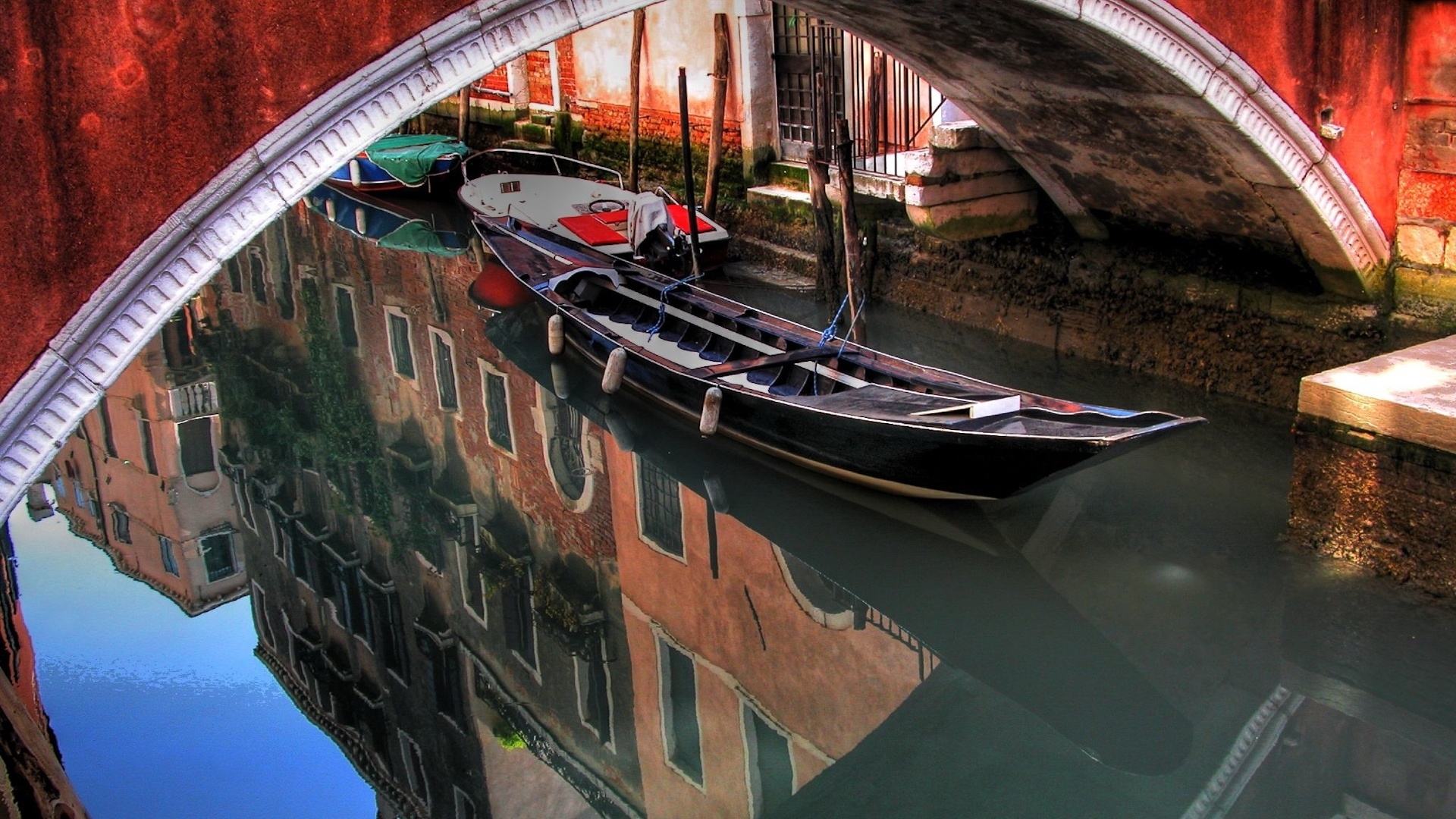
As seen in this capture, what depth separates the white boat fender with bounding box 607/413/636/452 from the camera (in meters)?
6.13

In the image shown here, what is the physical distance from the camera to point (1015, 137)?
20.8ft

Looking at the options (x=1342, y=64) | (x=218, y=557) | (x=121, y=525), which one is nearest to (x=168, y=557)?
(x=218, y=557)

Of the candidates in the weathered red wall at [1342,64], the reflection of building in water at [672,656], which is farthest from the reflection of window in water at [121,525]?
the weathered red wall at [1342,64]

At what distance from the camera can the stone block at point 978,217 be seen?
675 centimetres

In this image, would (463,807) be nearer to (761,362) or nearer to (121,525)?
(761,362)

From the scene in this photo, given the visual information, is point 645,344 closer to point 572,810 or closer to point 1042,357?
point 1042,357

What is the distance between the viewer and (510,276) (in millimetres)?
8891

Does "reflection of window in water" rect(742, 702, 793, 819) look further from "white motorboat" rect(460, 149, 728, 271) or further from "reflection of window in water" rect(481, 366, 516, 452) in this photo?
"white motorboat" rect(460, 149, 728, 271)

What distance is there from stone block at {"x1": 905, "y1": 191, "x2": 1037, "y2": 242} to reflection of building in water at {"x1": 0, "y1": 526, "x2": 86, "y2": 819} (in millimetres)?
4563

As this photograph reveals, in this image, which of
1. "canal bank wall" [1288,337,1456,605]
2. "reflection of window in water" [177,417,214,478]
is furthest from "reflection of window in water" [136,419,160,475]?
"canal bank wall" [1288,337,1456,605]

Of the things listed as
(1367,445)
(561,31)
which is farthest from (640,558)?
(1367,445)

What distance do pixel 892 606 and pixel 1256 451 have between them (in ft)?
6.05

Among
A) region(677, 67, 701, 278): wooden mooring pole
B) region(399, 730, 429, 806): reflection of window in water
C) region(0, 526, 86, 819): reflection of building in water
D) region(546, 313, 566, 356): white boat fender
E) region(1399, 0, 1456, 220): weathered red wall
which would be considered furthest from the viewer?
region(677, 67, 701, 278): wooden mooring pole

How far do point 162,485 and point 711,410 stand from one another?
2.91 metres
